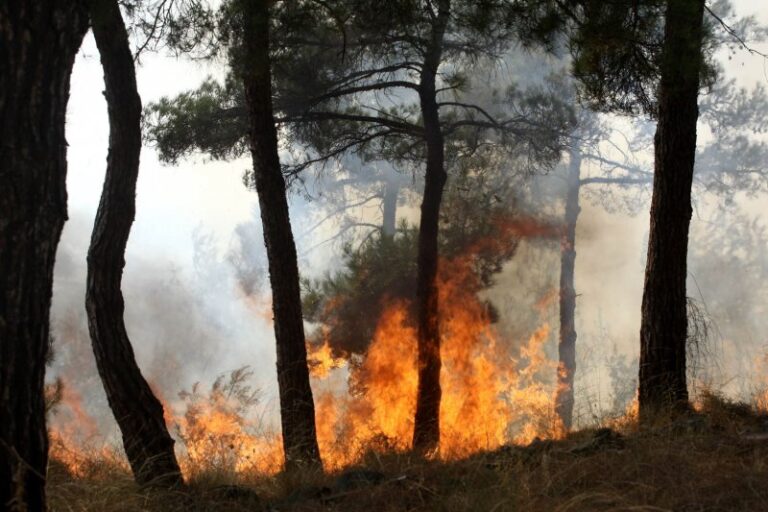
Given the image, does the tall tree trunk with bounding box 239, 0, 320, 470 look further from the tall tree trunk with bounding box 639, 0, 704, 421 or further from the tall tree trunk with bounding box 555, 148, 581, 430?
the tall tree trunk with bounding box 555, 148, 581, 430

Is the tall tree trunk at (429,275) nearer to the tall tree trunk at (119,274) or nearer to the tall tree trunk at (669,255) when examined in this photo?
the tall tree trunk at (669,255)

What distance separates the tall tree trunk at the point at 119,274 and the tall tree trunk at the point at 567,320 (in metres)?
13.9

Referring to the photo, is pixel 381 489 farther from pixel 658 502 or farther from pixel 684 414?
pixel 684 414

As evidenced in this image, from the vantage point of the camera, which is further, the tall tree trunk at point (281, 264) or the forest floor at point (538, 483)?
the tall tree trunk at point (281, 264)

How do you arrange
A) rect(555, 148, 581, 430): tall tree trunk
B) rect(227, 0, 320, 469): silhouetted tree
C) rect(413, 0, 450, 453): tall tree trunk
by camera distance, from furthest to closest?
rect(555, 148, 581, 430): tall tree trunk < rect(413, 0, 450, 453): tall tree trunk < rect(227, 0, 320, 469): silhouetted tree

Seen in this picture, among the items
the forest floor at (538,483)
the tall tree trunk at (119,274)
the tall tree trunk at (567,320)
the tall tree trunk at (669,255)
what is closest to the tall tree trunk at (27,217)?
the forest floor at (538,483)

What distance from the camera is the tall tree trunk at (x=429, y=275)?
11641 mm

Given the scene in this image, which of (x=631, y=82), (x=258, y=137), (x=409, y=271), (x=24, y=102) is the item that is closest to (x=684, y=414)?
(x=631, y=82)

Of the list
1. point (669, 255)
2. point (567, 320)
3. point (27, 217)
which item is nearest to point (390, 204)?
point (567, 320)

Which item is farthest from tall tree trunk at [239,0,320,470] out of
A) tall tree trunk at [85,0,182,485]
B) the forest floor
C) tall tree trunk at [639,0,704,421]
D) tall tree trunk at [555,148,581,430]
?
tall tree trunk at [555,148,581,430]

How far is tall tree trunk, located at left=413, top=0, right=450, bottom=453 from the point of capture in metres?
11.6

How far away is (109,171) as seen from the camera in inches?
225

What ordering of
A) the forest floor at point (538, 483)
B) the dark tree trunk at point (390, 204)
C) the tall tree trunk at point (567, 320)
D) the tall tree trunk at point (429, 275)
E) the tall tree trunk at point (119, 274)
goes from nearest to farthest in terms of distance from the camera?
1. the forest floor at point (538, 483)
2. the tall tree trunk at point (119, 274)
3. the tall tree trunk at point (429, 275)
4. the tall tree trunk at point (567, 320)
5. the dark tree trunk at point (390, 204)

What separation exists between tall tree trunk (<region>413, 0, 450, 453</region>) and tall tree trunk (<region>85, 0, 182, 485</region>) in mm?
6535
